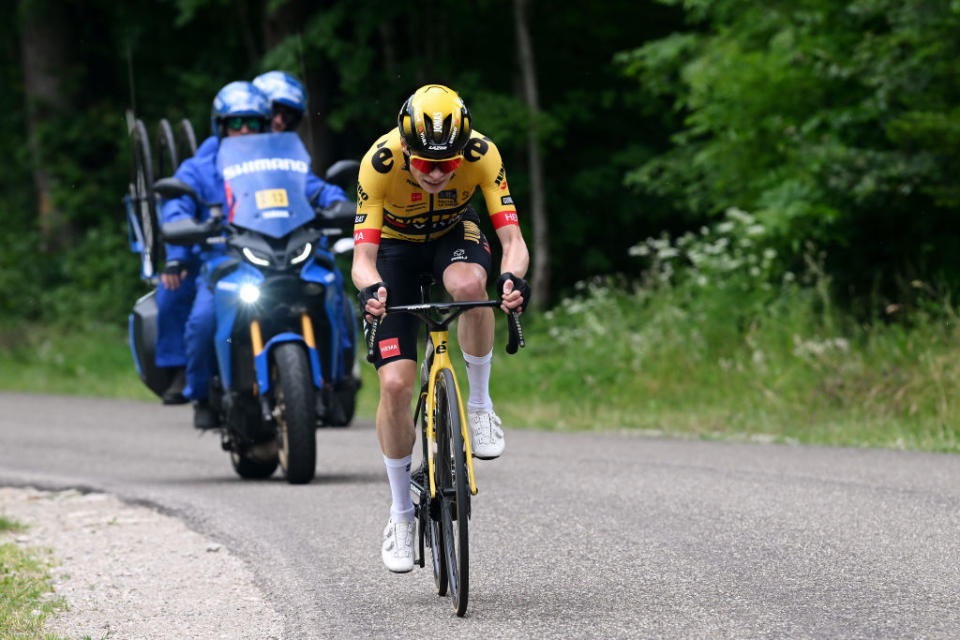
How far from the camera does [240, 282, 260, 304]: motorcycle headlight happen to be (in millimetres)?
9422

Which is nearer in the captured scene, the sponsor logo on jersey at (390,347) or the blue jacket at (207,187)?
the sponsor logo on jersey at (390,347)

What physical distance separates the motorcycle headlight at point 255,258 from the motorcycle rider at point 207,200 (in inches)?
22.2

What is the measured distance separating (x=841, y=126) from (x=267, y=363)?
6.99m

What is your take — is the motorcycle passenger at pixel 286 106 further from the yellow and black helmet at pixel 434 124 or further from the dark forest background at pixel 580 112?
the dark forest background at pixel 580 112

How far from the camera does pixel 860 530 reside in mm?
7188

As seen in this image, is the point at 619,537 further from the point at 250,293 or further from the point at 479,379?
the point at 250,293

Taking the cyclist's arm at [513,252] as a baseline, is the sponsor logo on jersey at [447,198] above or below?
above

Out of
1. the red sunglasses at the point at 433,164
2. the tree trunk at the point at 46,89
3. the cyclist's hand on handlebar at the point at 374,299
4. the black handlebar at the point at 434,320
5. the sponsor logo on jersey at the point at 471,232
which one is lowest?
the black handlebar at the point at 434,320

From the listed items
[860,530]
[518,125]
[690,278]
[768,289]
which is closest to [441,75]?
[518,125]

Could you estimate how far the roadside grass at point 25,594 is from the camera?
573cm

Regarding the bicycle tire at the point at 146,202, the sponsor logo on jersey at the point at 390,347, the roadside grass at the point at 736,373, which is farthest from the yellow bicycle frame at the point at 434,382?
the roadside grass at the point at 736,373

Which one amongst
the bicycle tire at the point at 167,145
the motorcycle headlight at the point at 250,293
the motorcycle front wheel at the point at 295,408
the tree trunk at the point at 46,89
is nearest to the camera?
the motorcycle front wheel at the point at 295,408

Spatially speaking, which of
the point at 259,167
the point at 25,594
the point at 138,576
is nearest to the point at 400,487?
the point at 138,576

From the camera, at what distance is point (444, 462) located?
593 cm
